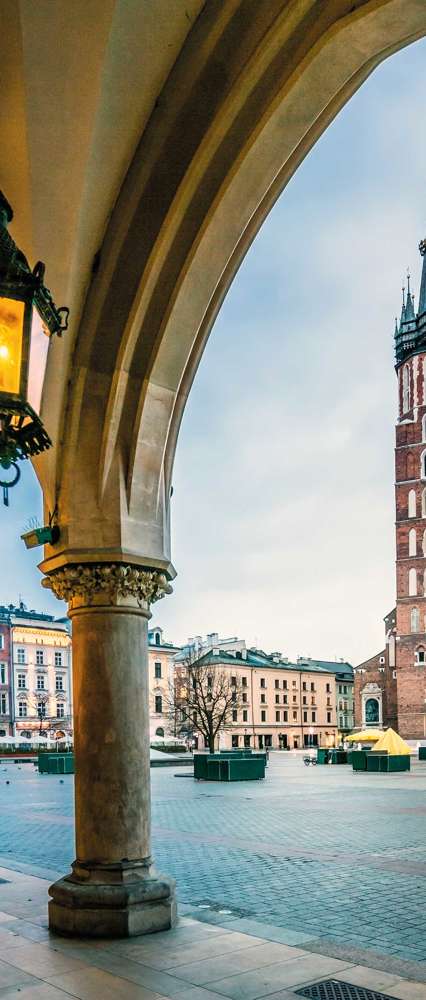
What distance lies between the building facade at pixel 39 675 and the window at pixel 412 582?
26.9 metres

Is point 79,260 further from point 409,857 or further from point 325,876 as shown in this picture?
point 409,857

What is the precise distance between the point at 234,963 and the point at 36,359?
Result: 426 centimetres

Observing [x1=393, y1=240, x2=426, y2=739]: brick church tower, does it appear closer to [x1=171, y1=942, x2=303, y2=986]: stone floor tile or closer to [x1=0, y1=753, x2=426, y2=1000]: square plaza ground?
[x1=0, y1=753, x2=426, y2=1000]: square plaza ground

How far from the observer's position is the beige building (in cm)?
7488

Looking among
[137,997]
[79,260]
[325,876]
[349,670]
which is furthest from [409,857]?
[349,670]

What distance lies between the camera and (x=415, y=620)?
57.0m

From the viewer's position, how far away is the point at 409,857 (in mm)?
10797

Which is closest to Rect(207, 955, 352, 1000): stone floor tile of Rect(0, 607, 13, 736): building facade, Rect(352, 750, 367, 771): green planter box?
Rect(352, 750, 367, 771): green planter box

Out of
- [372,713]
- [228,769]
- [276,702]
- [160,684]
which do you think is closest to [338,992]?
[228,769]

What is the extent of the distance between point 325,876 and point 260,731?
69470 millimetres

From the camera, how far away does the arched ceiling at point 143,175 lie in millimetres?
4723

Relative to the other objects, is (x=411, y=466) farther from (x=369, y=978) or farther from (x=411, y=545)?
(x=369, y=978)

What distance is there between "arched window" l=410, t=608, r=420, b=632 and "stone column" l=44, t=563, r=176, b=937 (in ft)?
172

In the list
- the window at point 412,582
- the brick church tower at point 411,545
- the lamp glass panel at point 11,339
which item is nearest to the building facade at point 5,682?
the brick church tower at point 411,545
